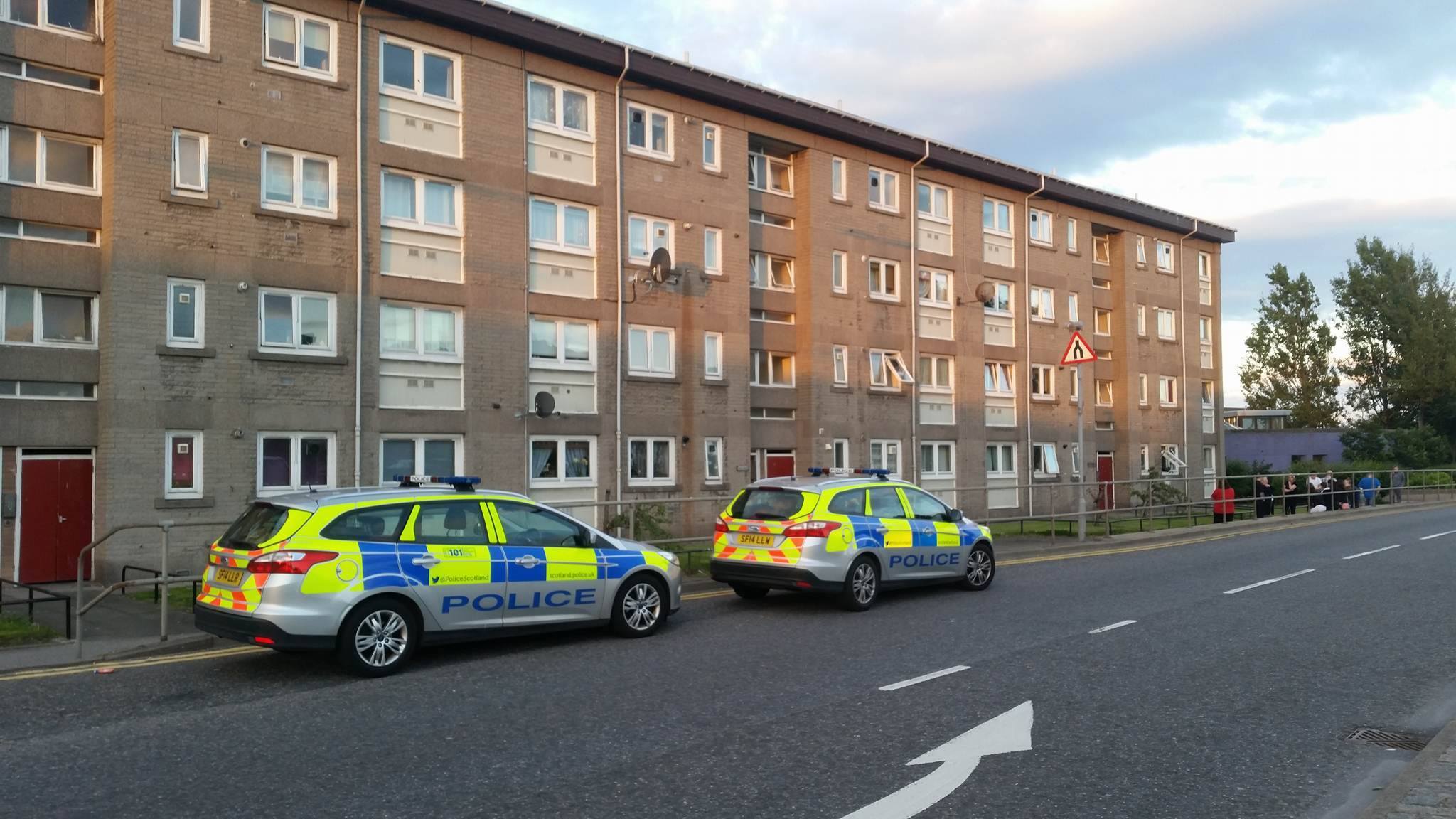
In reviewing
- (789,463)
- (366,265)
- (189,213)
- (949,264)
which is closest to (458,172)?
(366,265)

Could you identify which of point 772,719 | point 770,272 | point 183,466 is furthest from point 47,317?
point 770,272

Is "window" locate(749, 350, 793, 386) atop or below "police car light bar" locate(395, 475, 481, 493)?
atop

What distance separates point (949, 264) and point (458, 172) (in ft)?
53.8

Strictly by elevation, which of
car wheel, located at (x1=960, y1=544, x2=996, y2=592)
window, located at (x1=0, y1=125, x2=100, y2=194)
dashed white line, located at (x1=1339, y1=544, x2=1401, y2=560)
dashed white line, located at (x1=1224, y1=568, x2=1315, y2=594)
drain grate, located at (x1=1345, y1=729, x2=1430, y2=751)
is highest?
window, located at (x1=0, y1=125, x2=100, y2=194)

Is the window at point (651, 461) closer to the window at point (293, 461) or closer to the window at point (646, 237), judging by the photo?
the window at point (646, 237)

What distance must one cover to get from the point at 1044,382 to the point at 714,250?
15108 millimetres

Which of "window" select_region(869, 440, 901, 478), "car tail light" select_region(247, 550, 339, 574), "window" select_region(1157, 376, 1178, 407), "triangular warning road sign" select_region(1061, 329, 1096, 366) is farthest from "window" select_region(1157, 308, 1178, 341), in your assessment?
"car tail light" select_region(247, 550, 339, 574)

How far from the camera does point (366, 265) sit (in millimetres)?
20359

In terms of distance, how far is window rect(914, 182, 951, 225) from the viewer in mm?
32344

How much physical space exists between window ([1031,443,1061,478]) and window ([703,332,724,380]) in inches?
536

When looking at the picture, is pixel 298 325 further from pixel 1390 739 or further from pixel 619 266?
pixel 1390 739

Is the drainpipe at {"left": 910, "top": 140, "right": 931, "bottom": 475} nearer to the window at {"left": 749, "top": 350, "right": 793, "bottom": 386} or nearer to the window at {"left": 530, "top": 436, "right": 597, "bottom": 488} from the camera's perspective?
the window at {"left": 749, "top": 350, "right": 793, "bottom": 386}

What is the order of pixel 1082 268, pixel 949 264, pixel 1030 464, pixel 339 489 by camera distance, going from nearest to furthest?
pixel 339 489
pixel 949 264
pixel 1030 464
pixel 1082 268

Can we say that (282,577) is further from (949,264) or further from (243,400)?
(949,264)
